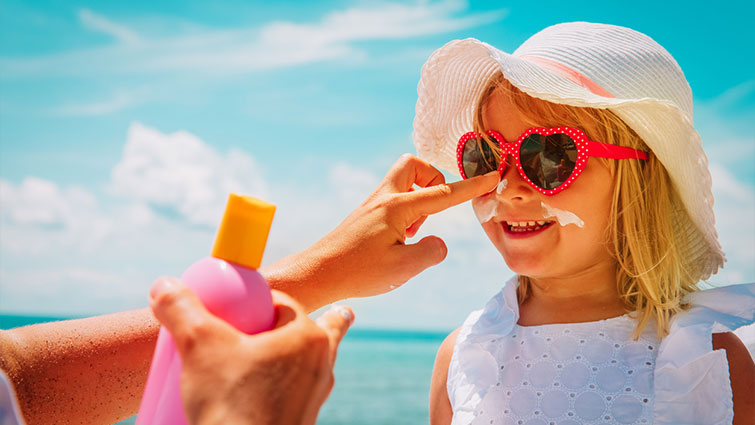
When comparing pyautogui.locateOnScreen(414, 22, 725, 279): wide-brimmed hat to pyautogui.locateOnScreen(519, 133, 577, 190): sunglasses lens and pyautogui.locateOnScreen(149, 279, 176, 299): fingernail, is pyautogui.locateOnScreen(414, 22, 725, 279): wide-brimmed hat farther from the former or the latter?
pyautogui.locateOnScreen(149, 279, 176, 299): fingernail

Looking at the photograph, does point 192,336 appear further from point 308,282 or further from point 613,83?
point 613,83

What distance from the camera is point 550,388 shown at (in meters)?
2.58

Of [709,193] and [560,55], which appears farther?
[560,55]

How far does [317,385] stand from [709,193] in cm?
215

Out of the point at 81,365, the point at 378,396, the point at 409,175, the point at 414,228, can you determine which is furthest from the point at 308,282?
the point at 378,396

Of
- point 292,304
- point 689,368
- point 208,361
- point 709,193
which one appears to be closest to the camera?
point 208,361

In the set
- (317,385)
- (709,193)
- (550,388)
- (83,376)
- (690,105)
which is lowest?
(550,388)

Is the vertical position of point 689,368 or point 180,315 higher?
point 180,315

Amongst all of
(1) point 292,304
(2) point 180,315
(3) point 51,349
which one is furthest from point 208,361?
(3) point 51,349

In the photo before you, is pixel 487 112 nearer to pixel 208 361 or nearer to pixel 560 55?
pixel 560 55

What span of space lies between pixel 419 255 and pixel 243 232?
108 centimetres

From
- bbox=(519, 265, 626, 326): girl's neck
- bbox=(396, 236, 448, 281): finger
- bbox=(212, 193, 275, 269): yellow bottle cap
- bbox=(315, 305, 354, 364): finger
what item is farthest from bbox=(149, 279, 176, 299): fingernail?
bbox=(519, 265, 626, 326): girl's neck

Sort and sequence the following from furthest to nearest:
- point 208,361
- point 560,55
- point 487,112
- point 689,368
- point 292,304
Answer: point 487,112
point 560,55
point 689,368
point 292,304
point 208,361

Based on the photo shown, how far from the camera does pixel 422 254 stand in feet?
7.14
